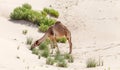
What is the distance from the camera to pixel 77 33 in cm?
2128

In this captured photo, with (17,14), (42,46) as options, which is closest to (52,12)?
(17,14)

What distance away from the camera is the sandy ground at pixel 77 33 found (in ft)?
46.7

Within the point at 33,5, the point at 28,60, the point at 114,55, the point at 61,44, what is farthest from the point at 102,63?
the point at 33,5

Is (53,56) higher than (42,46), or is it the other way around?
(42,46)

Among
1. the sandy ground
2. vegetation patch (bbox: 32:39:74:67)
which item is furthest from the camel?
the sandy ground

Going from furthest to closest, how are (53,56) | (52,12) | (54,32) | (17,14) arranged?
(52,12)
(17,14)
(54,32)
(53,56)

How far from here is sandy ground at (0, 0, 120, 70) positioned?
14227 millimetres

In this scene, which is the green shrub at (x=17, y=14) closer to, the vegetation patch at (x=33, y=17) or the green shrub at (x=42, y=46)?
the vegetation patch at (x=33, y=17)

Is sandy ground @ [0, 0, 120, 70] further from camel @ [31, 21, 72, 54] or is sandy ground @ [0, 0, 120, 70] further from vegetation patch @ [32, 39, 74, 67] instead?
camel @ [31, 21, 72, 54]

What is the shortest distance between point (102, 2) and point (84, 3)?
A: 1.05 m

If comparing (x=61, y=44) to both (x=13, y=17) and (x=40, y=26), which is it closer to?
(x=40, y=26)

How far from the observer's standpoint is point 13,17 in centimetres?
2195

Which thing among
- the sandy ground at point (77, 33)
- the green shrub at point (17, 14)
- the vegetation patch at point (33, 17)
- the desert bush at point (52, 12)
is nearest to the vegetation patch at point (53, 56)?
the sandy ground at point (77, 33)

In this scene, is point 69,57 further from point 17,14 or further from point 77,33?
point 17,14
